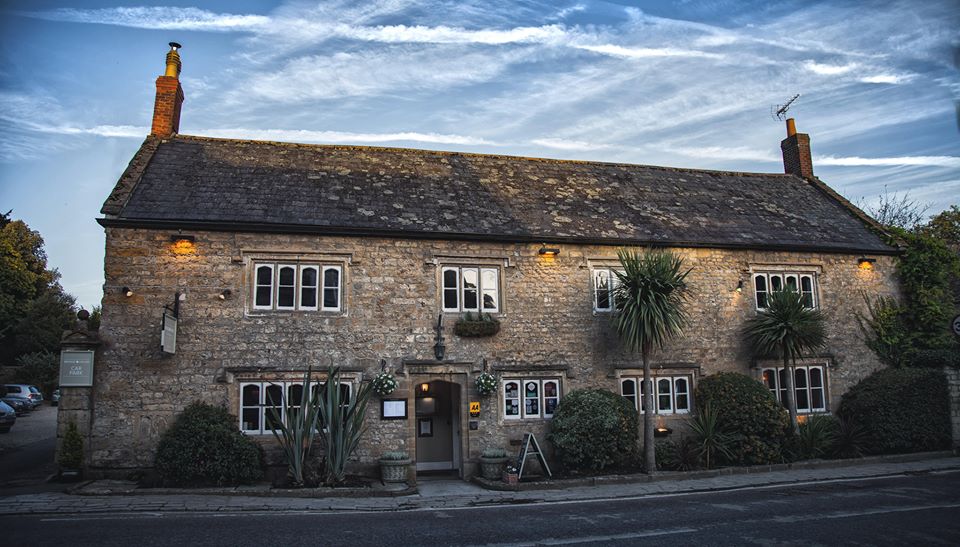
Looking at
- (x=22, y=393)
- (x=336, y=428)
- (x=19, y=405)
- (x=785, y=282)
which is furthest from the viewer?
(x=22, y=393)

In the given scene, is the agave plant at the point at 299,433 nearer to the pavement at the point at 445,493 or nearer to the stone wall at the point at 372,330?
the pavement at the point at 445,493

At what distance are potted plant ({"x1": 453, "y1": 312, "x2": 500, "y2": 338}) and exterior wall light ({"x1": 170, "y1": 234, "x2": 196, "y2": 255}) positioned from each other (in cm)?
619

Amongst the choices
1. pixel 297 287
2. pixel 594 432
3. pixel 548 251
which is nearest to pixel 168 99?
pixel 297 287

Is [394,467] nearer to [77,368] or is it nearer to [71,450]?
[71,450]

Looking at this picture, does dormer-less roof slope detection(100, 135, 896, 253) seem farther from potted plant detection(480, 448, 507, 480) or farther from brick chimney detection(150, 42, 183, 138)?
potted plant detection(480, 448, 507, 480)

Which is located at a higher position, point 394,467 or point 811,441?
point 811,441

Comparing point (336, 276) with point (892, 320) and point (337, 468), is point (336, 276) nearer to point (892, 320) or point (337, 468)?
point (337, 468)

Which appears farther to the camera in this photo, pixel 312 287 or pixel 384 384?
pixel 312 287

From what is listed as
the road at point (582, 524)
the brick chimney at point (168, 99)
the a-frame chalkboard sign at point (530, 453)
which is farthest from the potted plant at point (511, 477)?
the brick chimney at point (168, 99)

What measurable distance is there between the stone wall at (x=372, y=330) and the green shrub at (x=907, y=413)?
1.17 meters

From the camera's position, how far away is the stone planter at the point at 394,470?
1288cm

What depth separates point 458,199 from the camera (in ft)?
54.1

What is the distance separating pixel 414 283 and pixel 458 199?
299 centimetres

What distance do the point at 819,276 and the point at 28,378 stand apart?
40.6m
